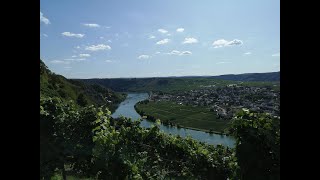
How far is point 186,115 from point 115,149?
70465 mm

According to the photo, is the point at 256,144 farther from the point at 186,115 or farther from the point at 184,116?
the point at 186,115

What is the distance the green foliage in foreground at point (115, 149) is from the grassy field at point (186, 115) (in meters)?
46.3

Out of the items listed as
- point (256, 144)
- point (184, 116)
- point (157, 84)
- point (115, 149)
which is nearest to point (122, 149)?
point (115, 149)

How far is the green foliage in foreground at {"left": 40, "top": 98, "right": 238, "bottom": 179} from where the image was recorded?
700 cm

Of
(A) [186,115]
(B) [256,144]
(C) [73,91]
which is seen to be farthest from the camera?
(A) [186,115]

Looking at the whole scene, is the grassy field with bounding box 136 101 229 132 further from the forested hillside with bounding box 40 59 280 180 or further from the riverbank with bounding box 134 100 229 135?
the forested hillside with bounding box 40 59 280 180

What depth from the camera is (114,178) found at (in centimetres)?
666

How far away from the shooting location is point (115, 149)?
22.1 ft

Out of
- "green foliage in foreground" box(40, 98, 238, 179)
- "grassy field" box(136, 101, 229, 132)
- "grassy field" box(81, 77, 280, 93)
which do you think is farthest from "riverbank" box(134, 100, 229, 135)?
"grassy field" box(81, 77, 280, 93)
